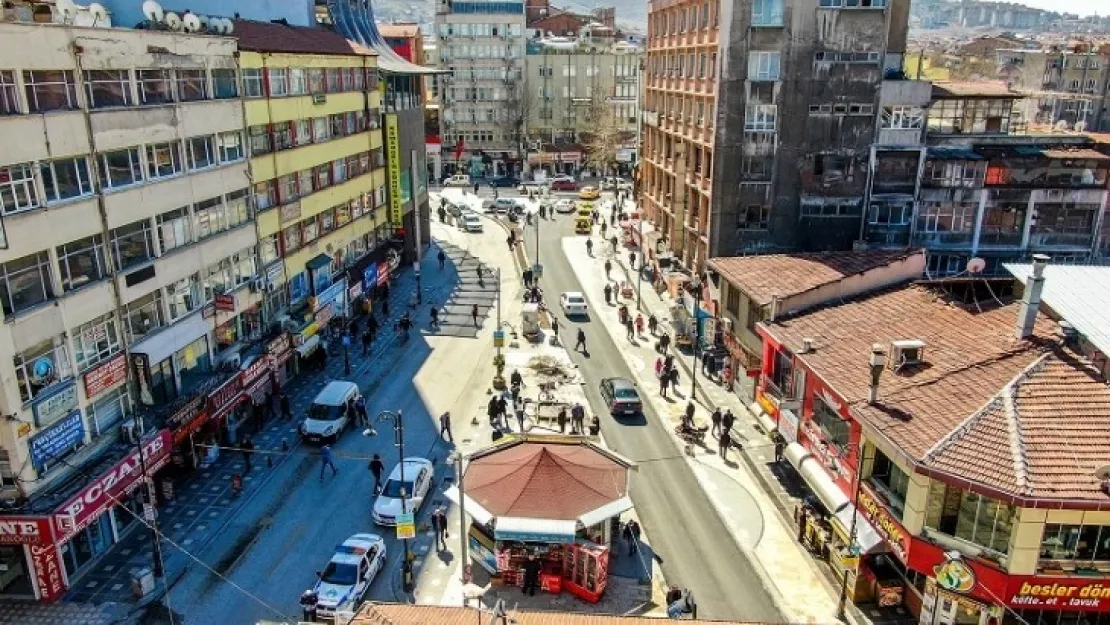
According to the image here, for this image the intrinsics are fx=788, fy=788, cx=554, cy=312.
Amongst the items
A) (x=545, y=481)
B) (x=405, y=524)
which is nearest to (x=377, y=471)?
(x=405, y=524)

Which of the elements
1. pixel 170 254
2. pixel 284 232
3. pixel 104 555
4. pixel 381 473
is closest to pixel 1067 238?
pixel 381 473

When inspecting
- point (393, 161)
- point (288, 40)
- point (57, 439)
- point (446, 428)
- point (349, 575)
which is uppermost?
point (288, 40)

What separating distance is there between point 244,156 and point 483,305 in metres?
22.1

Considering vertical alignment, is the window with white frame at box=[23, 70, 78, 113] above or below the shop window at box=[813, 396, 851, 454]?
above

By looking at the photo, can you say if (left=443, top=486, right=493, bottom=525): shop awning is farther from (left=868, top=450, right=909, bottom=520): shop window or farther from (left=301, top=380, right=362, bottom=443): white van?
(left=868, top=450, right=909, bottom=520): shop window

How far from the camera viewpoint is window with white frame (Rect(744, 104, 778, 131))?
4809 centimetres

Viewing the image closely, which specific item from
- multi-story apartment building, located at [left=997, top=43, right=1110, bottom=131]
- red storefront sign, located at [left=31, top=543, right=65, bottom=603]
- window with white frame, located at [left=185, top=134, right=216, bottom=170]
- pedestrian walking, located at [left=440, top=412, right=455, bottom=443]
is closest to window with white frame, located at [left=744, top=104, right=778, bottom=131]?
pedestrian walking, located at [left=440, top=412, right=455, bottom=443]

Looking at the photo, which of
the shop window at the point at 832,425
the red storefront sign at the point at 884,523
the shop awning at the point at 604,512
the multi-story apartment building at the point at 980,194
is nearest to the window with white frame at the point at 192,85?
the shop awning at the point at 604,512

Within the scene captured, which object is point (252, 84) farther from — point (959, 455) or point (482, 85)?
point (482, 85)

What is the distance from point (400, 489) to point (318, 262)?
19.9 m

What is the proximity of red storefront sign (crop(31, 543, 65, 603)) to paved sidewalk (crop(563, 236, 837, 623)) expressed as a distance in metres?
22.7

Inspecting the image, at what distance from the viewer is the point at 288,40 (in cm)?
4297

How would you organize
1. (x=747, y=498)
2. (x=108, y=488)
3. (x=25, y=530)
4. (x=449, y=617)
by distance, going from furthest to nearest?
(x=747, y=498), (x=108, y=488), (x=25, y=530), (x=449, y=617)

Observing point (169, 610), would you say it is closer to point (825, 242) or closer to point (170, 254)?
point (170, 254)
